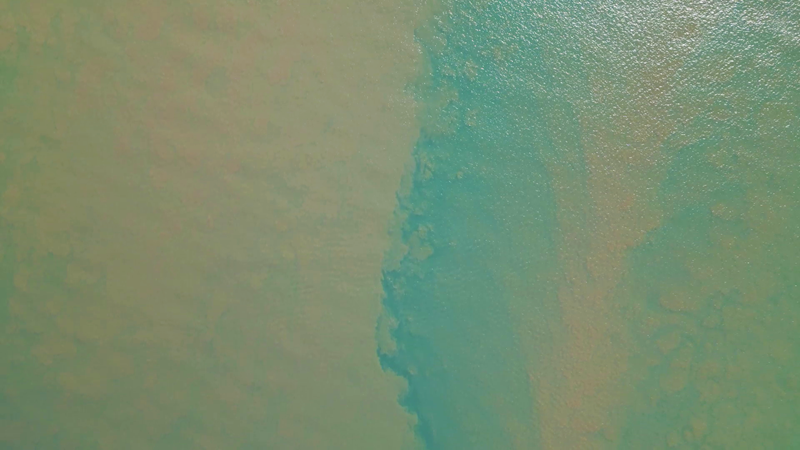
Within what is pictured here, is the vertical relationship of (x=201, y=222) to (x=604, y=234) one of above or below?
below

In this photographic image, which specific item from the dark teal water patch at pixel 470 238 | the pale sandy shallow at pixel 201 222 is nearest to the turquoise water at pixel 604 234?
the dark teal water patch at pixel 470 238

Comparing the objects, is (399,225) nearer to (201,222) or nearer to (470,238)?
(470,238)

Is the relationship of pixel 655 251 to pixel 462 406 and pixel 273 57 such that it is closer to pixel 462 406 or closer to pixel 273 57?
pixel 462 406

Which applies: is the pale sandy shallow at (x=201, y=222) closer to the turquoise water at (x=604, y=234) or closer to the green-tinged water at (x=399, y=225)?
the green-tinged water at (x=399, y=225)

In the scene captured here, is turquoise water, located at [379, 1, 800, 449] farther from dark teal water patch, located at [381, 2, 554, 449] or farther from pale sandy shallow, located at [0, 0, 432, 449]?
pale sandy shallow, located at [0, 0, 432, 449]

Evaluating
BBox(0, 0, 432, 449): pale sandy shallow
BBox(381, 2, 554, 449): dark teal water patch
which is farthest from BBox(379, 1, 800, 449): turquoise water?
BBox(0, 0, 432, 449): pale sandy shallow

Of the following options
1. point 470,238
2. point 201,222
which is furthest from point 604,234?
point 201,222

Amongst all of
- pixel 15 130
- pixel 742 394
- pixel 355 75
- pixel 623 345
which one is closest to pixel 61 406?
pixel 15 130
